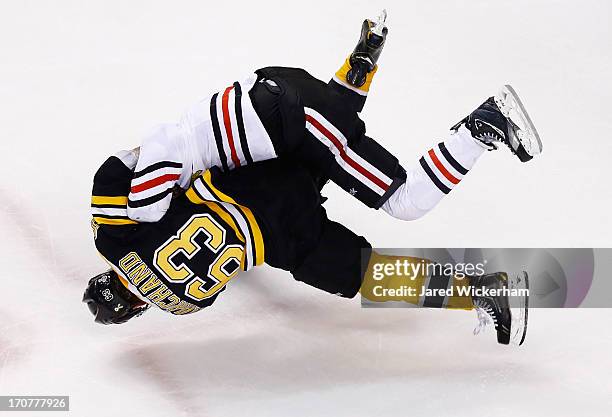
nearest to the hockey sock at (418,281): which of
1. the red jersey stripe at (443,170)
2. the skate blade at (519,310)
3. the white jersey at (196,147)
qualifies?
the skate blade at (519,310)

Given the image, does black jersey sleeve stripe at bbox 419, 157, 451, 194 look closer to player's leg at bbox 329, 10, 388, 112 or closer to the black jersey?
player's leg at bbox 329, 10, 388, 112

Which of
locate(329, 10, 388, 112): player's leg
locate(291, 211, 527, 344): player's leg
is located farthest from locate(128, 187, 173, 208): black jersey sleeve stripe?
locate(329, 10, 388, 112): player's leg

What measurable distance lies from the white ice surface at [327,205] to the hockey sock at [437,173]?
1.28ft

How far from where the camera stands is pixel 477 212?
328 centimetres

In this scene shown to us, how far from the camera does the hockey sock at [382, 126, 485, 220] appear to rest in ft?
8.49

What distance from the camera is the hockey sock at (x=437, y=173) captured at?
2588mm

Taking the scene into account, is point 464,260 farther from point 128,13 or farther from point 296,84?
point 128,13

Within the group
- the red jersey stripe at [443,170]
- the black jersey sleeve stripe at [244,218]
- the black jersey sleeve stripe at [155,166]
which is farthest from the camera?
the red jersey stripe at [443,170]

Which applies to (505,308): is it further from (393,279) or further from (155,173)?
(155,173)

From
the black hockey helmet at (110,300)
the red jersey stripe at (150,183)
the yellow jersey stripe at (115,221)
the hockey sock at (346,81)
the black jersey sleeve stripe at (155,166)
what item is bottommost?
the black hockey helmet at (110,300)

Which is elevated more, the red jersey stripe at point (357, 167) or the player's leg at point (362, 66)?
the player's leg at point (362, 66)

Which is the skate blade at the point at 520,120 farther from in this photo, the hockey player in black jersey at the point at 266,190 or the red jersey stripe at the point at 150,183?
the red jersey stripe at the point at 150,183

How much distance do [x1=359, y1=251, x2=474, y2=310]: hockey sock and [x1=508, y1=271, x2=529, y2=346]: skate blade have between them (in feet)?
0.40

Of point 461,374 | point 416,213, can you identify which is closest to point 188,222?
point 416,213
